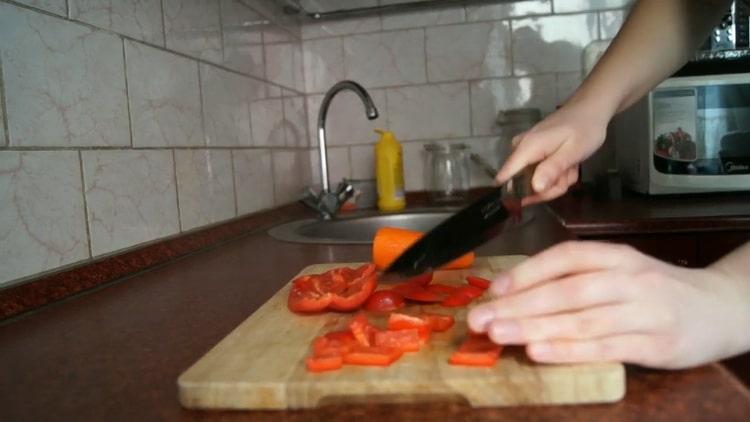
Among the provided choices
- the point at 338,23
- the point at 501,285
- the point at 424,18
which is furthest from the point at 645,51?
the point at 338,23

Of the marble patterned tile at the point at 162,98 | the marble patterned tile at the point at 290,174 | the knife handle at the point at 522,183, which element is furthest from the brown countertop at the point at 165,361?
the marble patterned tile at the point at 290,174

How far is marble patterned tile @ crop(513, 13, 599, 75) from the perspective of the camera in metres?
1.75

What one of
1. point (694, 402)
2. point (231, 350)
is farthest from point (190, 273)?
point (694, 402)

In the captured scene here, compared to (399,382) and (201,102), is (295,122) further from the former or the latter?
(399,382)

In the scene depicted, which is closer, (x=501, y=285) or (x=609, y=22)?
(x=501, y=285)

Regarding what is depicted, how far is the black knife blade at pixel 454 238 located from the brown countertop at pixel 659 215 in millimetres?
481

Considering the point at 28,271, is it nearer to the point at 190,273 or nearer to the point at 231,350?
the point at 190,273

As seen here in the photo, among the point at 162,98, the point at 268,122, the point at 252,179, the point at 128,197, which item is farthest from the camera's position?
the point at 268,122

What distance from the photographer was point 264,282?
865mm

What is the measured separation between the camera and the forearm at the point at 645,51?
0.82m

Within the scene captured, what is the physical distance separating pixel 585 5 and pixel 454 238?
1360mm

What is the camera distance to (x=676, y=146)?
133 centimetres

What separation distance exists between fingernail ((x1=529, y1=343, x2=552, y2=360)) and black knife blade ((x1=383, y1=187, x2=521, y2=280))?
173 mm

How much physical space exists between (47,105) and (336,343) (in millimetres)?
539
